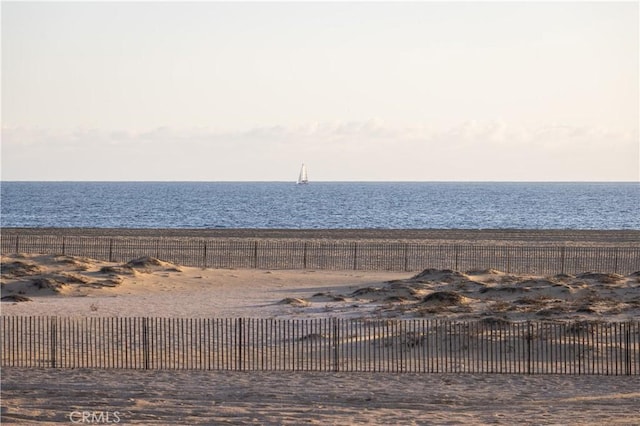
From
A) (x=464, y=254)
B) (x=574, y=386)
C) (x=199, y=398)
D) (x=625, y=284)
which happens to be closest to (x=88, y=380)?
(x=199, y=398)

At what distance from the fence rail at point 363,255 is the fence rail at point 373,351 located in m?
22.7

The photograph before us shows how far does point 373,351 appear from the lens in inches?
1086

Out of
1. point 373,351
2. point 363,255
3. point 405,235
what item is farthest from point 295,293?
point 405,235

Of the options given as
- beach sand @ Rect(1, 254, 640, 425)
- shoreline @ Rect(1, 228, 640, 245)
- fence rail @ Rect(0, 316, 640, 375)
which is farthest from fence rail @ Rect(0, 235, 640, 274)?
fence rail @ Rect(0, 316, 640, 375)

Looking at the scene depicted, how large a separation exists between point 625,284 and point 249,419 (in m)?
26.4

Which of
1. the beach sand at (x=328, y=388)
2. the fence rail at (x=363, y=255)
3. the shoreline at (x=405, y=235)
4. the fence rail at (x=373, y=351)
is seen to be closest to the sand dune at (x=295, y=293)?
the beach sand at (x=328, y=388)

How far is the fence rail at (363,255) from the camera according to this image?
5256cm

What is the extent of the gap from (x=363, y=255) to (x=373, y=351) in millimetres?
31004

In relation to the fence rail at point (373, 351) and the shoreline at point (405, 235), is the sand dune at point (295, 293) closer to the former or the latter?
the fence rail at point (373, 351)

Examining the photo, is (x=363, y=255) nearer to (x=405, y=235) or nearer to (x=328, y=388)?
(x=405, y=235)

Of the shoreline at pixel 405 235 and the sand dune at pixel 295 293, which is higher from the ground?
the shoreline at pixel 405 235

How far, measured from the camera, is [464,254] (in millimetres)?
58281

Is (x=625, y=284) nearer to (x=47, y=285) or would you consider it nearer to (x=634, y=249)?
(x=634, y=249)

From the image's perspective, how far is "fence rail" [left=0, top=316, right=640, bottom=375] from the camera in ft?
83.3
